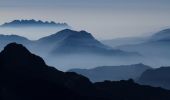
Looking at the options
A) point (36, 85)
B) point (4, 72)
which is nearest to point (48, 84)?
point (36, 85)

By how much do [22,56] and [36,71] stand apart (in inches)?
402

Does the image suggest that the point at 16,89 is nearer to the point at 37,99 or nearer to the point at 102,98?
the point at 37,99

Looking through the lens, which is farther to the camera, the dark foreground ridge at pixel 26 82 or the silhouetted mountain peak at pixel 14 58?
the silhouetted mountain peak at pixel 14 58

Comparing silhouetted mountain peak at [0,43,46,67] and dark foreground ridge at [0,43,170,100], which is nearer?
dark foreground ridge at [0,43,170,100]

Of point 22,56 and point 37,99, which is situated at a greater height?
point 22,56

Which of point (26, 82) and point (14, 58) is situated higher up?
point (14, 58)

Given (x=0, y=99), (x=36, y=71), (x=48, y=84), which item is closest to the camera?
(x=0, y=99)

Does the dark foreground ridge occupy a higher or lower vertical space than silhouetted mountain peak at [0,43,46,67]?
lower

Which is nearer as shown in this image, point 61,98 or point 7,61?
point 61,98

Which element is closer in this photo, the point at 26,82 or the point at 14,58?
the point at 26,82

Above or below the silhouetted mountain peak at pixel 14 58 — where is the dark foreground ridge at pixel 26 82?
below

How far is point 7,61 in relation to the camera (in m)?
187

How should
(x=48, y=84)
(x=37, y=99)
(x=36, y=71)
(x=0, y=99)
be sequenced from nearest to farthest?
(x=0, y=99) < (x=37, y=99) < (x=48, y=84) < (x=36, y=71)

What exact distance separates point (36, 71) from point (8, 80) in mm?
23646
